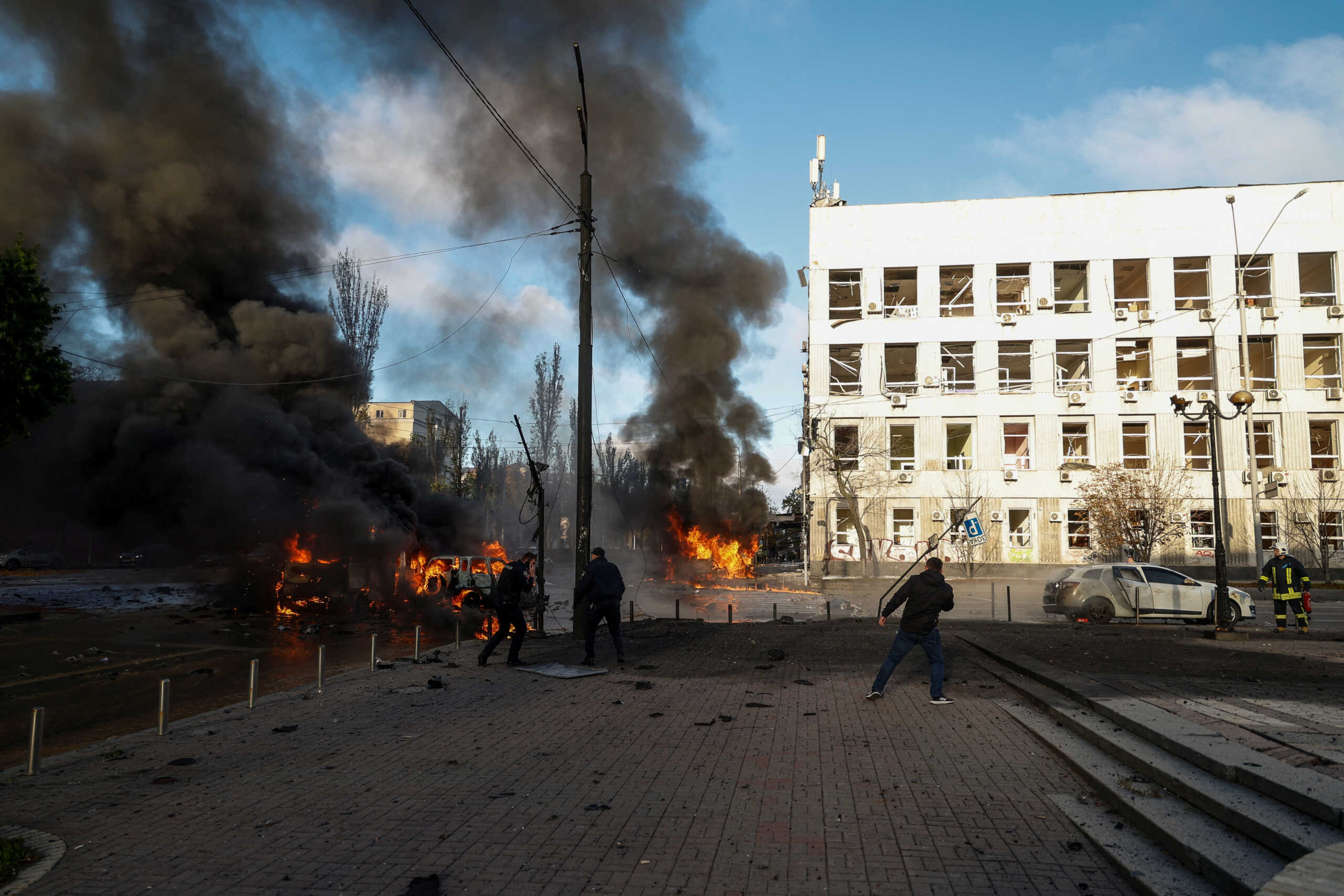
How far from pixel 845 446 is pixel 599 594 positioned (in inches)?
984

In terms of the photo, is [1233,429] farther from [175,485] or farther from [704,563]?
[175,485]

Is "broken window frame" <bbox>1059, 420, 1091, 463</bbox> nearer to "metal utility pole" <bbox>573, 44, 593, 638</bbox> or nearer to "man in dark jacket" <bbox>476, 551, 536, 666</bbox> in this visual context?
"metal utility pole" <bbox>573, 44, 593, 638</bbox>

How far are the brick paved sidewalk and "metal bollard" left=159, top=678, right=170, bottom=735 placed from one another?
0.10 meters

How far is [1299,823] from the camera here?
151 inches

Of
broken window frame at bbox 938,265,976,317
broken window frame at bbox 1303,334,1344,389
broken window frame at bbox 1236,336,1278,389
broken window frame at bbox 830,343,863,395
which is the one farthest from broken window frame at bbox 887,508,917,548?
broken window frame at bbox 1303,334,1344,389

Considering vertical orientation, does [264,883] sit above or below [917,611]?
below

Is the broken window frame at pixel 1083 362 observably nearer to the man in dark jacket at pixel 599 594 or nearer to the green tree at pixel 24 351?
the man in dark jacket at pixel 599 594

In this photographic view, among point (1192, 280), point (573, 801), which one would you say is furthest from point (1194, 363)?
point (573, 801)

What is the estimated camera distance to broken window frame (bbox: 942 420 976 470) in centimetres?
3366

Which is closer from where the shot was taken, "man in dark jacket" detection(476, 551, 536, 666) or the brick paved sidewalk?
the brick paved sidewalk

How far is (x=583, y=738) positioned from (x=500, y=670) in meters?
4.23

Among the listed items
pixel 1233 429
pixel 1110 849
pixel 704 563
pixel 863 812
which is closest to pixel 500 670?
pixel 863 812

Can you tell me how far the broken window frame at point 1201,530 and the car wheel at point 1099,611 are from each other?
17449mm

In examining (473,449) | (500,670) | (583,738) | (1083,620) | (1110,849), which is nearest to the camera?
(1110,849)
